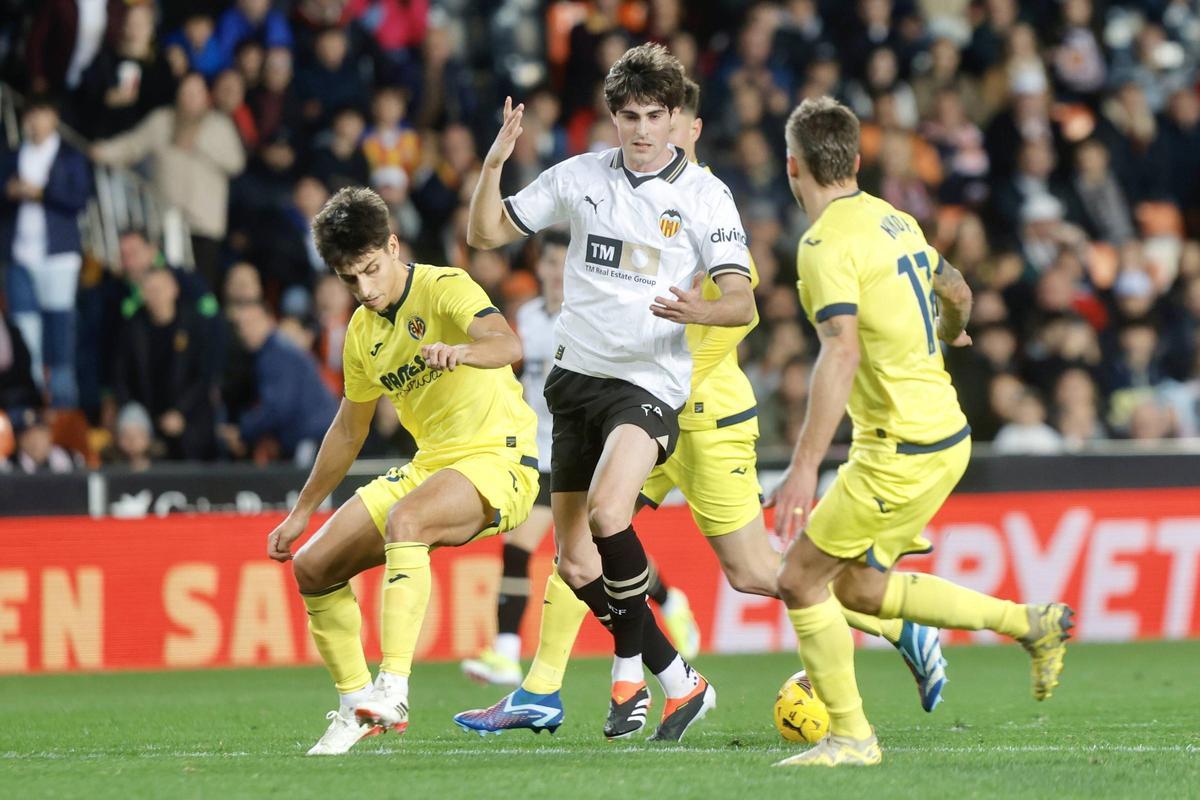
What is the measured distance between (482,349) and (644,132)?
1.10 metres

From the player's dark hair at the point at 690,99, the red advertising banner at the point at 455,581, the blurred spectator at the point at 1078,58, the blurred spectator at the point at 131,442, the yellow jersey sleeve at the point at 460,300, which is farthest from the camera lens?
the blurred spectator at the point at 1078,58

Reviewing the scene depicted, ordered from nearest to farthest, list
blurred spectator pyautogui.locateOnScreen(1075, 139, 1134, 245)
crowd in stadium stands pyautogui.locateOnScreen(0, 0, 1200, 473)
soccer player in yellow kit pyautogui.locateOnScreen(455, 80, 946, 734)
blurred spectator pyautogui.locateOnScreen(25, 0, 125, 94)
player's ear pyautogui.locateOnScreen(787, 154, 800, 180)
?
player's ear pyautogui.locateOnScreen(787, 154, 800, 180), soccer player in yellow kit pyautogui.locateOnScreen(455, 80, 946, 734), crowd in stadium stands pyautogui.locateOnScreen(0, 0, 1200, 473), blurred spectator pyautogui.locateOnScreen(25, 0, 125, 94), blurred spectator pyautogui.locateOnScreen(1075, 139, 1134, 245)

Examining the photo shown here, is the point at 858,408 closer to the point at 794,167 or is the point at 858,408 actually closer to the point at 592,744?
the point at 794,167

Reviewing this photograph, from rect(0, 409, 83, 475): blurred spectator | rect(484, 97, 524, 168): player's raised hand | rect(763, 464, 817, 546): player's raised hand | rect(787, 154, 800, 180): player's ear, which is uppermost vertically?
rect(484, 97, 524, 168): player's raised hand

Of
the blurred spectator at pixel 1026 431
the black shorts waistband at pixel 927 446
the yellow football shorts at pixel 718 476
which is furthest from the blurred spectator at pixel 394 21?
the black shorts waistband at pixel 927 446

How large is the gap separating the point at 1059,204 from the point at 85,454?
8.38 metres

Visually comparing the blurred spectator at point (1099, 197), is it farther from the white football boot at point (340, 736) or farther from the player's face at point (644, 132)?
the white football boot at point (340, 736)

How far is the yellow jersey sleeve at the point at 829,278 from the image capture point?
19.5ft

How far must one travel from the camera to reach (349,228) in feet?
22.2

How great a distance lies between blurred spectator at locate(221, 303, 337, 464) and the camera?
1261 centimetres

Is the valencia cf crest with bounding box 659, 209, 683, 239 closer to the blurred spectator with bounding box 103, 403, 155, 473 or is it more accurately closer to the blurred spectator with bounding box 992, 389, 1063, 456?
the blurred spectator with bounding box 103, 403, 155, 473

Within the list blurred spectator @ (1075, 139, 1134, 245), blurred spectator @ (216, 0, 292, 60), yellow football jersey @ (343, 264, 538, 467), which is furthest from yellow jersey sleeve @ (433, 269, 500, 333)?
blurred spectator @ (1075, 139, 1134, 245)

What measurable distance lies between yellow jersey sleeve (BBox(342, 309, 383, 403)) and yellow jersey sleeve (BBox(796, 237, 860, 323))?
1.97 metres

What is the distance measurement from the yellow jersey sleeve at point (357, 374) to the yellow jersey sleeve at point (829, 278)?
1971 mm
